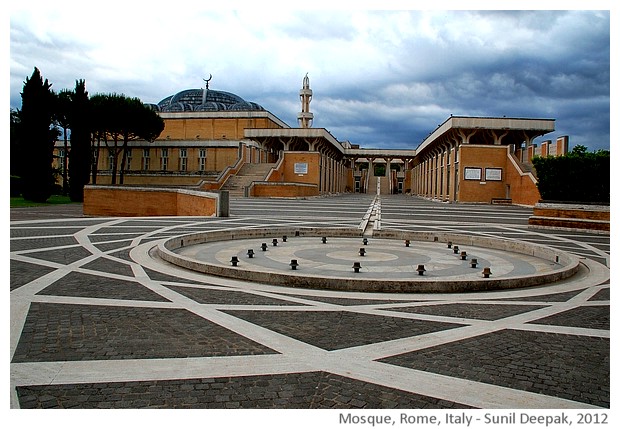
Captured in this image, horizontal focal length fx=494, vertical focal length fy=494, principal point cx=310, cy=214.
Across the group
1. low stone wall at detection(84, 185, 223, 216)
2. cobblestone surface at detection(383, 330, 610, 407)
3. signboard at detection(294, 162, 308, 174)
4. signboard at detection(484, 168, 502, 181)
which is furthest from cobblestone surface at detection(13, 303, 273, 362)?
signboard at detection(294, 162, 308, 174)

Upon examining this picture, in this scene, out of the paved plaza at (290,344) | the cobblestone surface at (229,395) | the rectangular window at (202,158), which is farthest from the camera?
the rectangular window at (202,158)

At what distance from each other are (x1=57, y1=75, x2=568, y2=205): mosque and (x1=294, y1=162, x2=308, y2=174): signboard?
0.35 feet

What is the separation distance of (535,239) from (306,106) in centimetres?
6111

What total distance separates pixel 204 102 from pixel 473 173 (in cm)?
5042

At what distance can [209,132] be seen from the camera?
68.1m

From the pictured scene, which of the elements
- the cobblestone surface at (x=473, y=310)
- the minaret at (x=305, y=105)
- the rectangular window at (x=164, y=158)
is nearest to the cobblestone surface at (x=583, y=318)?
the cobblestone surface at (x=473, y=310)

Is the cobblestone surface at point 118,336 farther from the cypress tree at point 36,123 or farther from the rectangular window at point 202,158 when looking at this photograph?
the rectangular window at point 202,158

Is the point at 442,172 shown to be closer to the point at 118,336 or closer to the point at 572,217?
the point at 572,217

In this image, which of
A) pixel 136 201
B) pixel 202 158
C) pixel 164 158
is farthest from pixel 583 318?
pixel 164 158

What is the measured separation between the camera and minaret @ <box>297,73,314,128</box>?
72.4 metres

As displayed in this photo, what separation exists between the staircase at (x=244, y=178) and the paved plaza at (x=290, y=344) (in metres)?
35.2

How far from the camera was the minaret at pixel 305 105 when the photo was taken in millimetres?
72375

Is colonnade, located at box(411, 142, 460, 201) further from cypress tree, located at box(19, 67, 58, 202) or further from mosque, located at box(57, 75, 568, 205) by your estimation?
cypress tree, located at box(19, 67, 58, 202)

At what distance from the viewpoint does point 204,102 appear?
77.6 metres
